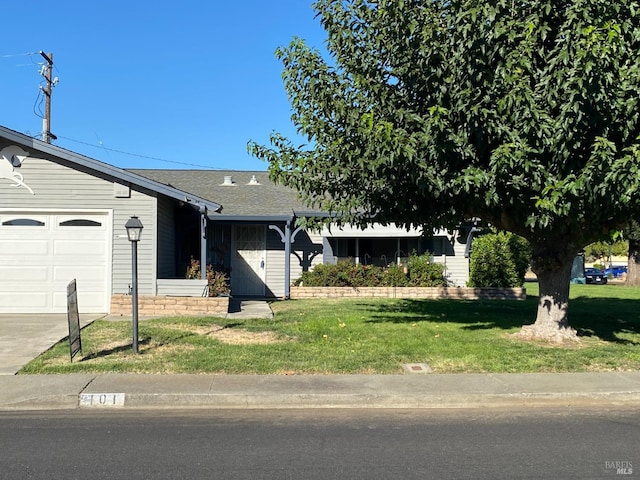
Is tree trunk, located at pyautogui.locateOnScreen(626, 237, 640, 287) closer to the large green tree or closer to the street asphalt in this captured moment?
the large green tree

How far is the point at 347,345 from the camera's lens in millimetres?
9492

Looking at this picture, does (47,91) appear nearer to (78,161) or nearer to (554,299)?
(78,161)

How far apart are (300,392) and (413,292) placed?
11647 mm

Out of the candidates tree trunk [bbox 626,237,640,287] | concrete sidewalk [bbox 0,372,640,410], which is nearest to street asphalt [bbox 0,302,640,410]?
concrete sidewalk [bbox 0,372,640,410]

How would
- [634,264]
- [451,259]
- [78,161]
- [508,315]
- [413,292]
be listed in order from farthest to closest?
[634,264] → [451,259] → [413,292] → [508,315] → [78,161]

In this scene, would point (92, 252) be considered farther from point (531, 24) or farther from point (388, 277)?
point (531, 24)

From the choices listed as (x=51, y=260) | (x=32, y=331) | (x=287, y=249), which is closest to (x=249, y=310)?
(x=287, y=249)

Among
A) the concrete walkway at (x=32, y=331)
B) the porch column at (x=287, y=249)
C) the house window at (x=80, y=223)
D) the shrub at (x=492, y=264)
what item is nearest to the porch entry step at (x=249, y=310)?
the concrete walkway at (x=32, y=331)

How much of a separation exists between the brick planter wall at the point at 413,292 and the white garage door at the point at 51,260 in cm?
639

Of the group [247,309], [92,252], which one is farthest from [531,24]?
[92,252]

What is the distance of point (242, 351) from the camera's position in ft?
29.1

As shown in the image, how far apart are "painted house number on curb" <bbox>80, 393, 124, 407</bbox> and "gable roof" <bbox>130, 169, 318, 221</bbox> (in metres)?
9.72

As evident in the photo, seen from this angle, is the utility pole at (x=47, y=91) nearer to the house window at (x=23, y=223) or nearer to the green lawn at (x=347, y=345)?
the house window at (x=23, y=223)

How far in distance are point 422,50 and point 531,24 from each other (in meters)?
1.49
